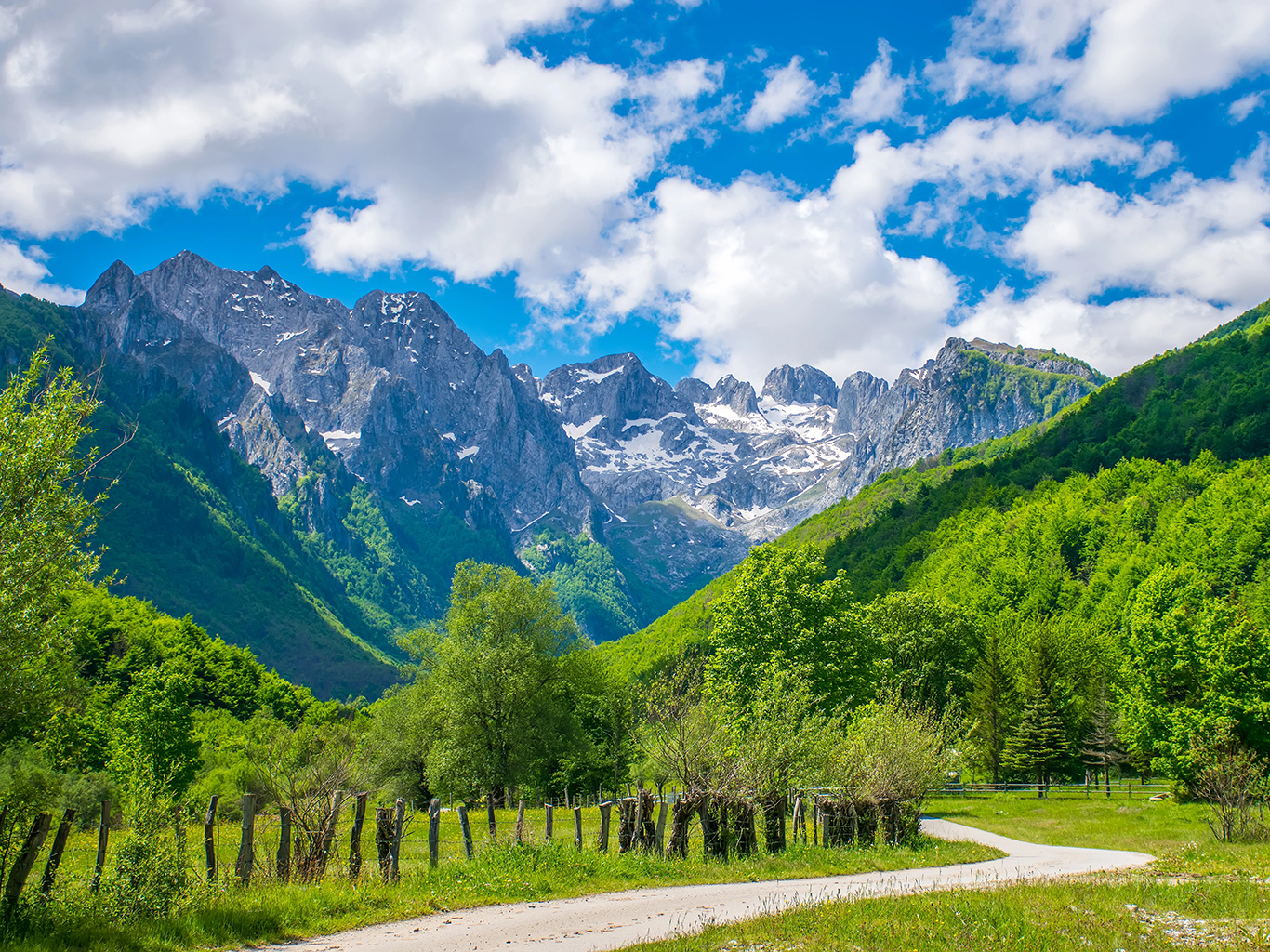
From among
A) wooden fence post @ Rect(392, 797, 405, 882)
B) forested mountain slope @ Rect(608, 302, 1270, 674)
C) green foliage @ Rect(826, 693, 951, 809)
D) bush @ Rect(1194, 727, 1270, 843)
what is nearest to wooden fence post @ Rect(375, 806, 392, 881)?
wooden fence post @ Rect(392, 797, 405, 882)

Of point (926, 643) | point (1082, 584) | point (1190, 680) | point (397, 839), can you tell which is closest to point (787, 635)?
point (1190, 680)

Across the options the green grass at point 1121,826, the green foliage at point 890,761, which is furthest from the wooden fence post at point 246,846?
the green grass at point 1121,826

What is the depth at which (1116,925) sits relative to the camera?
43.0 feet

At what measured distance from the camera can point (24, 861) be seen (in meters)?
12.5

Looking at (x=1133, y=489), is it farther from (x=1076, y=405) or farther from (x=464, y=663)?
(x=464, y=663)

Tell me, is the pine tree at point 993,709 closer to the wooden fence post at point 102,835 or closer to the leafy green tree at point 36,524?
the wooden fence post at point 102,835

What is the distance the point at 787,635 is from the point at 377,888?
101 feet

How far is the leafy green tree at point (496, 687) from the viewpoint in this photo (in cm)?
4856

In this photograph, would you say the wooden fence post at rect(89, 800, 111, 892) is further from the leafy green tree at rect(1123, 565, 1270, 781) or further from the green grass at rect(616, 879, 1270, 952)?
the leafy green tree at rect(1123, 565, 1270, 781)

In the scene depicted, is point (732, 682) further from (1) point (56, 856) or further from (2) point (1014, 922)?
(1) point (56, 856)

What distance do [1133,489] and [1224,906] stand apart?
121981 mm

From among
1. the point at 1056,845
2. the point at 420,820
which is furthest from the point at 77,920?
the point at 1056,845

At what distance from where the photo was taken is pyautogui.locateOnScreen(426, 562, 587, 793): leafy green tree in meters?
48.6

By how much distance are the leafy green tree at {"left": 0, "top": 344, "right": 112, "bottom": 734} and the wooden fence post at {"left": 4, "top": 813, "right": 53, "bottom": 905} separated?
128 inches
